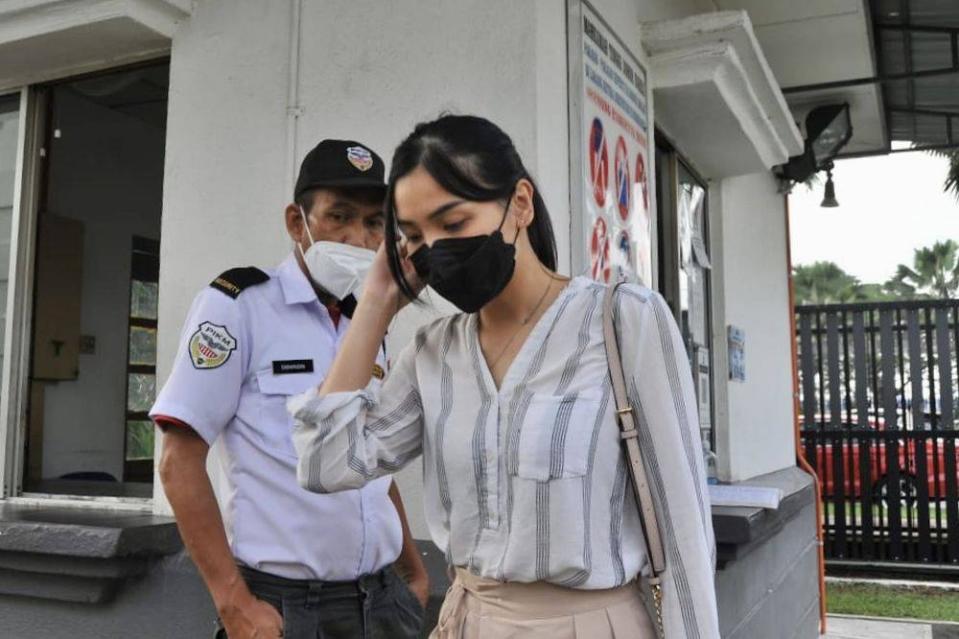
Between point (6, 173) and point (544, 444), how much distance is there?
347cm

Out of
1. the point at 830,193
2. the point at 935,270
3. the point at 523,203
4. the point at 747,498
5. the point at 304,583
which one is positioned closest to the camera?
the point at 523,203

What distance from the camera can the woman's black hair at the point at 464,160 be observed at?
4.72 feet

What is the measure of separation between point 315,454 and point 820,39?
4876 millimetres

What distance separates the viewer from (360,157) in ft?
7.16

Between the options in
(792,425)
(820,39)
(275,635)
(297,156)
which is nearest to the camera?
(275,635)

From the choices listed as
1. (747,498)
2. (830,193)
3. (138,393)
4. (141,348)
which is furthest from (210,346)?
(830,193)

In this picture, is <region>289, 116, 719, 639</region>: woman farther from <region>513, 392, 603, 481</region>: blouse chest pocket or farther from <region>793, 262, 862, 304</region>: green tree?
<region>793, 262, 862, 304</region>: green tree

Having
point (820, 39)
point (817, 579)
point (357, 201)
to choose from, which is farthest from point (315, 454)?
point (817, 579)

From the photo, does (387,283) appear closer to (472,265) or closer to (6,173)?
(472,265)

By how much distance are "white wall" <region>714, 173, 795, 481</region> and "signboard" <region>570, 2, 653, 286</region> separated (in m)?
1.76

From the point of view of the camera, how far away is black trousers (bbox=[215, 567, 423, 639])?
6.23 feet

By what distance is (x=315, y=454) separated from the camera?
59.9 inches

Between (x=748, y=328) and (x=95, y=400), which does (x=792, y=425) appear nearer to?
(x=748, y=328)

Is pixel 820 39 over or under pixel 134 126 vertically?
over
